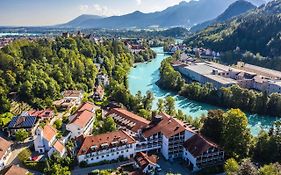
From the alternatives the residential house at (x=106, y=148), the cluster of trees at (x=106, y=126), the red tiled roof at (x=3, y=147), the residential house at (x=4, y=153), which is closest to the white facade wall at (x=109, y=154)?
the residential house at (x=106, y=148)

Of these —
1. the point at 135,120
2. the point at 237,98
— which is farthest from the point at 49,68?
the point at 237,98

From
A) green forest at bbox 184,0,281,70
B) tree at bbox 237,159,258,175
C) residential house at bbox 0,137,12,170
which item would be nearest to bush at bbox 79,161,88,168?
residential house at bbox 0,137,12,170

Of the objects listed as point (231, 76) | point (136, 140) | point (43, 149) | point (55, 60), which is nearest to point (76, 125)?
point (43, 149)

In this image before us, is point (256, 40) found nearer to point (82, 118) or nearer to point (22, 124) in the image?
point (82, 118)

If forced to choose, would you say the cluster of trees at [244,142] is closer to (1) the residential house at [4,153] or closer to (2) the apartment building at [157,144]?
(2) the apartment building at [157,144]

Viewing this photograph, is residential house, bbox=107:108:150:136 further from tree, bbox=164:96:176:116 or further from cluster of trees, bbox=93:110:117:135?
tree, bbox=164:96:176:116

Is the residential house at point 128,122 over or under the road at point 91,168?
over
